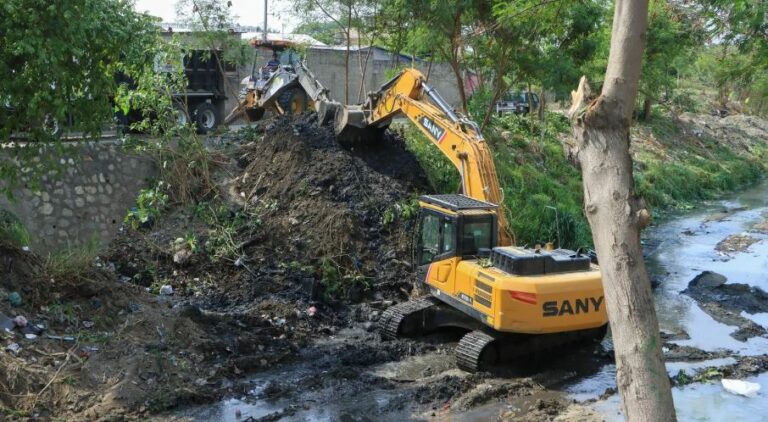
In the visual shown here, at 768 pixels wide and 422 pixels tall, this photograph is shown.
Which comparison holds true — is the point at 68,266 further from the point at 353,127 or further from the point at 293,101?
the point at 293,101

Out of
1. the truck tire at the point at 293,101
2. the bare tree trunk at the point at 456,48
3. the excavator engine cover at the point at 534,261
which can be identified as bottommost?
the excavator engine cover at the point at 534,261

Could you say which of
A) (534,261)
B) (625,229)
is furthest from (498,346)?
(625,229)

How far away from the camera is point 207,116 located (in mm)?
19109

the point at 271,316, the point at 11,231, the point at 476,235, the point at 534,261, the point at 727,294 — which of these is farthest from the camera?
the point at 727,294

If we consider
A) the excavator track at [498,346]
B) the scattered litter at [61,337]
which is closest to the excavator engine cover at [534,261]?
the excavator track at [498,346]

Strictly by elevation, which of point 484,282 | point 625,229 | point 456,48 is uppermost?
point 456,48

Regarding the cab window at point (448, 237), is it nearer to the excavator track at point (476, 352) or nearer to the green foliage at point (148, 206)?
the excavator track at point (476, 352)

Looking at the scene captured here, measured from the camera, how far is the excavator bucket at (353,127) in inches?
576

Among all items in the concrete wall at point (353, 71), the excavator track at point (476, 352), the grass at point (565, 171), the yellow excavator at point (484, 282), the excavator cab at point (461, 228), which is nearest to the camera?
the yellow excavator at point (484, 282)

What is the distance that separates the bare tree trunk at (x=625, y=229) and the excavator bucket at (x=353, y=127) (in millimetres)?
10616

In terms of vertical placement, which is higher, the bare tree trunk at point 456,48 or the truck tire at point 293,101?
the bare tree trunk at point 456,48

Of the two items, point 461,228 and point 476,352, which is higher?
point 461,228

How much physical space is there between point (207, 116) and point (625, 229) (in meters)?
16.2

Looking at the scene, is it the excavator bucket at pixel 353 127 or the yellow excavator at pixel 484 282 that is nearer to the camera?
the yellow excavator at pixel 484 282
